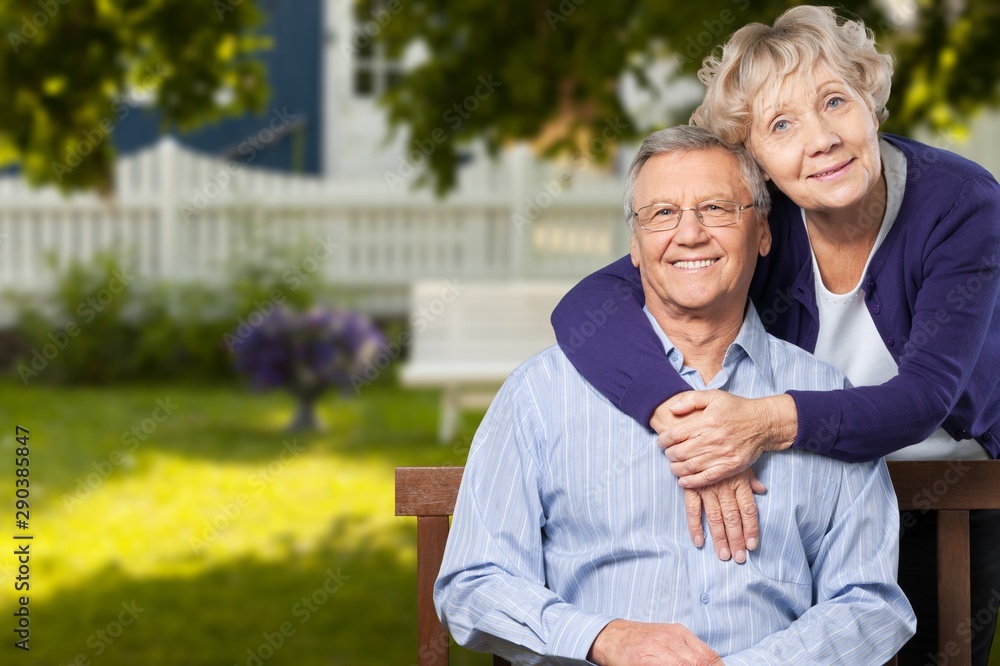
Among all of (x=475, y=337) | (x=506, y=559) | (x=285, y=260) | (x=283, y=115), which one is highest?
(x=283, y=115)

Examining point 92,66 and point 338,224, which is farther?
point 338,224

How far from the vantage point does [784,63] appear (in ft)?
5.27

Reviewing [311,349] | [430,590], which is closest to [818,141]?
[430,590]

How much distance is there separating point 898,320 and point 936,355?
0.12m

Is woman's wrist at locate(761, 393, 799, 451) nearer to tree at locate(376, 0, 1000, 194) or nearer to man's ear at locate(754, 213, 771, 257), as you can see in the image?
man's ear at locate(754, 213, 771, 257)

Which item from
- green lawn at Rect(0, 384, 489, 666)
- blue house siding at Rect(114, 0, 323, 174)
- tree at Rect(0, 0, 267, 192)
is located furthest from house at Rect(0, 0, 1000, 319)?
tree at Rect(0, 0, 267, 192)

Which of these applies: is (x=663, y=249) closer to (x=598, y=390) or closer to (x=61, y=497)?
(x=598, y=390)

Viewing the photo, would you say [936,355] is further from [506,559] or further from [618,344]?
[506,559]

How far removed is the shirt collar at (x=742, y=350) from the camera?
64.7 inches

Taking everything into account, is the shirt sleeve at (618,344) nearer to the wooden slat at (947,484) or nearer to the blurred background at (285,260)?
the wooden slat at (947,484)

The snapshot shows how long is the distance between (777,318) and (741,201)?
28cm

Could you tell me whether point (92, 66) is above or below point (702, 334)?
above

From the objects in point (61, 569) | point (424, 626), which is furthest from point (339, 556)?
point (424, 626)

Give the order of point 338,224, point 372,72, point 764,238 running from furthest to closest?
point 372,72
point 338,224
point 764,238
